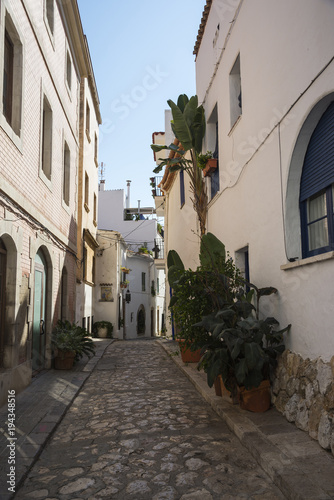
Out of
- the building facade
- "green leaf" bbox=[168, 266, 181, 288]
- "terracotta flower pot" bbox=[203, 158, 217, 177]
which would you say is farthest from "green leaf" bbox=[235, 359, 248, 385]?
"terracotta flower pot" bbox=[203, 158, 217, 177]

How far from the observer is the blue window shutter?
5.06 meters

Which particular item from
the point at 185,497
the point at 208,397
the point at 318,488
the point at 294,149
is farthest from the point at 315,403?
the point at 294,149

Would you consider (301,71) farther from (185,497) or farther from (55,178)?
(55,178)

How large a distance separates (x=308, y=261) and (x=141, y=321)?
31320 mm

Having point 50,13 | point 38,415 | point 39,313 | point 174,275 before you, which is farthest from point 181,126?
point 38,415

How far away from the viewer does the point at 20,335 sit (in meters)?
7.73

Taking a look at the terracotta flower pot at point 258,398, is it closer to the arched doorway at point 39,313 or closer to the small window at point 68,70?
the arched doorway at point 39,313

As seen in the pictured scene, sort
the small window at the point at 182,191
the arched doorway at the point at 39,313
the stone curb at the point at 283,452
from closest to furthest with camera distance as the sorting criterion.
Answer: the stone curb at the point at 283,452 < the arched doorway at the point at 39,313 < the small window at the point at 182,191

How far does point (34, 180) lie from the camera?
8.64 metres

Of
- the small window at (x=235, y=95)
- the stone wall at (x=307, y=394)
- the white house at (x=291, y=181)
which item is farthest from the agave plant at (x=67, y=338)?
the small window at (x=235, y=95)

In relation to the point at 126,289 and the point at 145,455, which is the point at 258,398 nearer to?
the point at 145,455

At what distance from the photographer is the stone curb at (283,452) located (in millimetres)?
3539

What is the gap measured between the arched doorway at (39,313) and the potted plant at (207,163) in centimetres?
441

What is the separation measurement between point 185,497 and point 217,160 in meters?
7.87
